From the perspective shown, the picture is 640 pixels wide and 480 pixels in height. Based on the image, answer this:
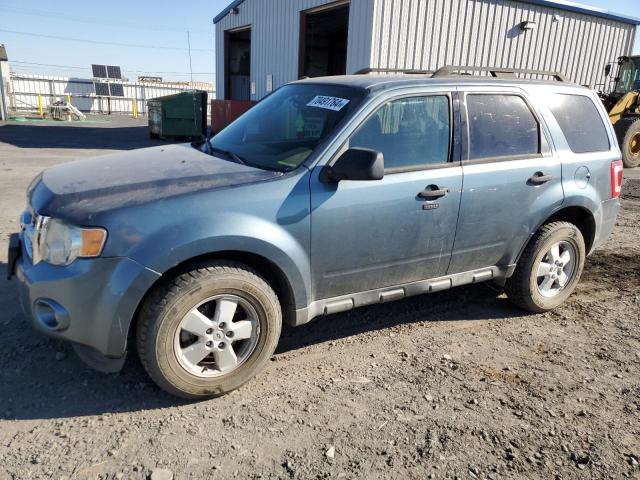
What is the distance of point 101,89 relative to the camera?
37938 millimetres

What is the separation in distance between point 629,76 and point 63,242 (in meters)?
16.4

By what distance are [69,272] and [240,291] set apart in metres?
0.89

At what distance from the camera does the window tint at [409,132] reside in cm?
328

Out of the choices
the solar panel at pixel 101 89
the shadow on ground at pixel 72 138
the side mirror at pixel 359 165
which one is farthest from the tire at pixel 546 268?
the solar panel at pixel 101 89

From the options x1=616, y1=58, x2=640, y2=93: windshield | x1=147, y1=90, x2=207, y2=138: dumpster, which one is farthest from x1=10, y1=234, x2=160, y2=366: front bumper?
x1=616, y1=58, x2=640, y2=93: windshield

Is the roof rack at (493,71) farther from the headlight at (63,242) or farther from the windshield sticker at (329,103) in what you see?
the headlight at (63,242)

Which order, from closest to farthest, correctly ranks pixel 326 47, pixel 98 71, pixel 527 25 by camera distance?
pixel 527 25 < pixel 326 47 < pixel 98 71

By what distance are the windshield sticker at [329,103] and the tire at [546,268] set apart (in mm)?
1945

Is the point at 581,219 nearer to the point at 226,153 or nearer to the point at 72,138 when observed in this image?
the point at 226,153

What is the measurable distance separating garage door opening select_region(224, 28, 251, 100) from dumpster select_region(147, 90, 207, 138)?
85.1 inches

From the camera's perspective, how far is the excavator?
519 inches

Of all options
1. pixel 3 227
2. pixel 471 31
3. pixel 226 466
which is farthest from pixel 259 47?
pixel 226 466

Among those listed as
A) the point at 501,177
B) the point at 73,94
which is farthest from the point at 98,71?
the point at 501,177

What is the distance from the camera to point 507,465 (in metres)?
2.51
